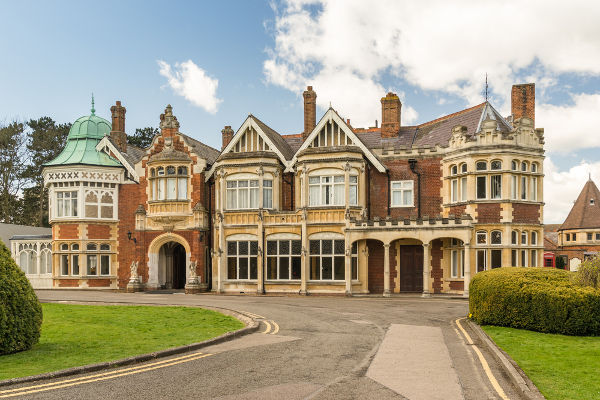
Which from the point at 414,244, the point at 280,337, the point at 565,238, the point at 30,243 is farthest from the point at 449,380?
the point at 565,238

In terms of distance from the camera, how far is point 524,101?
3042 cm

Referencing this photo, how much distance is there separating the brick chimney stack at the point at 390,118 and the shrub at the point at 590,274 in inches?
793

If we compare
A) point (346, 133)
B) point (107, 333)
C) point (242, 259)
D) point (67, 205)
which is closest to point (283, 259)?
point (242, 259)

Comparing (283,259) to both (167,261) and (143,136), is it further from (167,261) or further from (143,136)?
(143,136)

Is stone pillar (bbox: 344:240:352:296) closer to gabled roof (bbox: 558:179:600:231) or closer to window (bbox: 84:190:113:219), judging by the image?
window (bbox: 84:190:113:219)

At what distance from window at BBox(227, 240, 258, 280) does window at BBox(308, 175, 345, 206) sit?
4.55 meters

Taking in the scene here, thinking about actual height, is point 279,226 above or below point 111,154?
below

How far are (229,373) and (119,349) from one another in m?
3.24

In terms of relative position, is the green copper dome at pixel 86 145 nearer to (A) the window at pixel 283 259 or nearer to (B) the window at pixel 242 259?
(B) the window at pixel 242 259

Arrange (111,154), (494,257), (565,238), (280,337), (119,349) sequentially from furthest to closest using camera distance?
(565,238) → (111,154) → (494,257) → (280,337) → (119,349)

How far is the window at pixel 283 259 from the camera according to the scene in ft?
102

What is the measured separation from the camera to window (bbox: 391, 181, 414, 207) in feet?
102

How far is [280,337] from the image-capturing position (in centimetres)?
1451

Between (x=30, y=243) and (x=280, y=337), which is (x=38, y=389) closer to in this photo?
(x=280, y=337)
